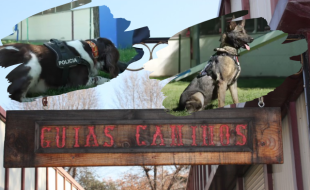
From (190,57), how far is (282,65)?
98 centimetres

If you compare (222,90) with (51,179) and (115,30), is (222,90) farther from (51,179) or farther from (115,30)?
(51,179)

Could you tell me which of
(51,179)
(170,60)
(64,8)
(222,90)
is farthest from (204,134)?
(51,179)

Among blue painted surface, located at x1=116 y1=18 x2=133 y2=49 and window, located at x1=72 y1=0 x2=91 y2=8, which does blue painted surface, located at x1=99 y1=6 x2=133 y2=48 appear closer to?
blue painted surface, located at x1=116 y1=18 x2=133 y2=49

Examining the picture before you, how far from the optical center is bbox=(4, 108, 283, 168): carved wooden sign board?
5660 mm

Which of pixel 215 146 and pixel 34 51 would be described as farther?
pixel 34 51

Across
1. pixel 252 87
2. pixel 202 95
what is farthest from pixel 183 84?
pixel 252 87

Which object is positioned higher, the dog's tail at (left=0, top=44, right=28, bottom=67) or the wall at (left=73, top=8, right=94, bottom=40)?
the wall at (left=73, top=8, right=94, bottom=40)

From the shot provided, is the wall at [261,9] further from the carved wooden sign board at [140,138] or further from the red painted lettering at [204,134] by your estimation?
the red painted lettering at [204,134]

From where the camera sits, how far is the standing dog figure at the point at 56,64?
6.00 m

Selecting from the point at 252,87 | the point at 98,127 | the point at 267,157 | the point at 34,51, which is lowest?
the point at 267,157

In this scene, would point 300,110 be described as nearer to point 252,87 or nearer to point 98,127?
point 252,87

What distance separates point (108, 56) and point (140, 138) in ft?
3.62

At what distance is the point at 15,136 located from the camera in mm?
5719

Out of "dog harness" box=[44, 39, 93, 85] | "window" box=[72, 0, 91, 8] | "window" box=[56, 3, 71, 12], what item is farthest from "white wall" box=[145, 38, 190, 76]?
"window" box=[56, 3, 71, 12]
